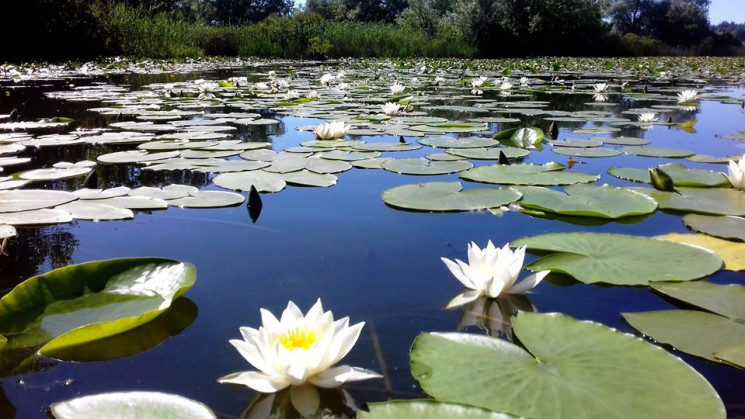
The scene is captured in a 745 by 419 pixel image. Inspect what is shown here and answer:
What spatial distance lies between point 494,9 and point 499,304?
20.7 metres

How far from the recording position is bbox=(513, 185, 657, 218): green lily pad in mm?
1599

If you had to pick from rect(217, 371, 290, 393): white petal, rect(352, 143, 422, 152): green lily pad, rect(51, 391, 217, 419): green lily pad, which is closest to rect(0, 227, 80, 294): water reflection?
rect(51, 391, 217, 419): green lily pad

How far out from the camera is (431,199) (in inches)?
68.9

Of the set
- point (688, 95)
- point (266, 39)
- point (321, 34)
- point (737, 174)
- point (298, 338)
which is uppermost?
point (321, 34)

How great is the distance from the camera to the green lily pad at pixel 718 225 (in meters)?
1.41

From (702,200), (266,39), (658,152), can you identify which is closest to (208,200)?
(702,200)

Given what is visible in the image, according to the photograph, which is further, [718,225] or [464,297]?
[718,225]

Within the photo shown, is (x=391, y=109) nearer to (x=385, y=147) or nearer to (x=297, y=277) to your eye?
(x=385, y=147)

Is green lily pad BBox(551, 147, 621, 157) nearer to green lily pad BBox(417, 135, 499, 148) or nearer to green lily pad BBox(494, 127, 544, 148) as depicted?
green lily pad BBox(494, 127, 544, 148)

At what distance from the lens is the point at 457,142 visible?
9.23ft

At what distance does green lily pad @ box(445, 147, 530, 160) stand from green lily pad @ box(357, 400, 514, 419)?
186 centimetres

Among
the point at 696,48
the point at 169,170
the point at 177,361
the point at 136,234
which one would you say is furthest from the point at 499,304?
the point at 696,48

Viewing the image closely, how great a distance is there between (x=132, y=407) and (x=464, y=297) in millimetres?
622

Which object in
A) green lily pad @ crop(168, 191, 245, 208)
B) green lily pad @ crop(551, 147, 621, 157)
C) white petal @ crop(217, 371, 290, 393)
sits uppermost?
green lily pad @ crop(551, 147, 621, 157)
